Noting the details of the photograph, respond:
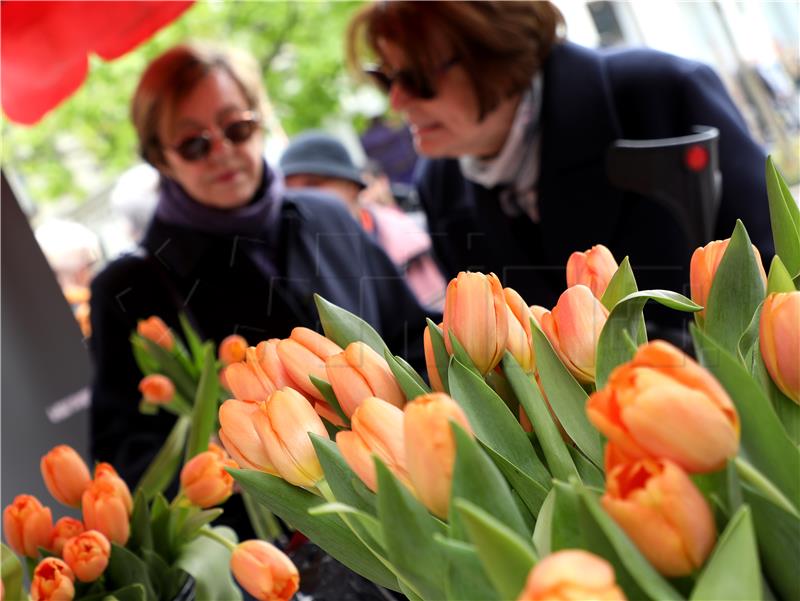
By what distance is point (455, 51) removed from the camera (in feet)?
5.01

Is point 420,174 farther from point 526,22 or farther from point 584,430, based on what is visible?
point 584,430

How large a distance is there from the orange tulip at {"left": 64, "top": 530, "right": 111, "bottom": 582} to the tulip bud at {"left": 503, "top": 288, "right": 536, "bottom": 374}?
330 mm

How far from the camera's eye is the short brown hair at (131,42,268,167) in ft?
5.50

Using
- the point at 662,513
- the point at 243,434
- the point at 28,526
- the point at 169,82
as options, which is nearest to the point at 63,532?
the point at 28,526

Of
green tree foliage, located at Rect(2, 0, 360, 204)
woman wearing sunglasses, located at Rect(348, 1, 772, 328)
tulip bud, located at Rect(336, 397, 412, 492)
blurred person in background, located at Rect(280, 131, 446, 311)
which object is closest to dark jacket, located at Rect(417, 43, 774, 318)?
woman wearing sunglasses, located at Rect(348, 1, 772, 328)

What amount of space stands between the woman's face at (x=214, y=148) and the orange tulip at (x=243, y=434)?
1.31 metres

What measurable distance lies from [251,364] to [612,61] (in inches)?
48.7

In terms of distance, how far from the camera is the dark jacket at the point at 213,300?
57cm

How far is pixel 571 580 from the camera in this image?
0.26 meters

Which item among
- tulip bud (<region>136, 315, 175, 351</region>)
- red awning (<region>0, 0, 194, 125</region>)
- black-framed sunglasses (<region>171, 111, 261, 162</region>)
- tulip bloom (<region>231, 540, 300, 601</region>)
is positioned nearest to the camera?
tulip bloom (<region>231, 540, 300, 601</region>)

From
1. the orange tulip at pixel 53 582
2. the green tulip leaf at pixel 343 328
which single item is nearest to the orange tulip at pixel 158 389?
the orange tulip at pixel 53 582

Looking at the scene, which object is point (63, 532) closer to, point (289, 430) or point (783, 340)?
point (289, 430)

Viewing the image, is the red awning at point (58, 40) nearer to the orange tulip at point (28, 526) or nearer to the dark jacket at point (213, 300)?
the dark jacket at point (213, 300)

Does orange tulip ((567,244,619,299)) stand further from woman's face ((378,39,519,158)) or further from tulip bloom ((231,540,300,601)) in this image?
woman's face ((378,39,519,158))
